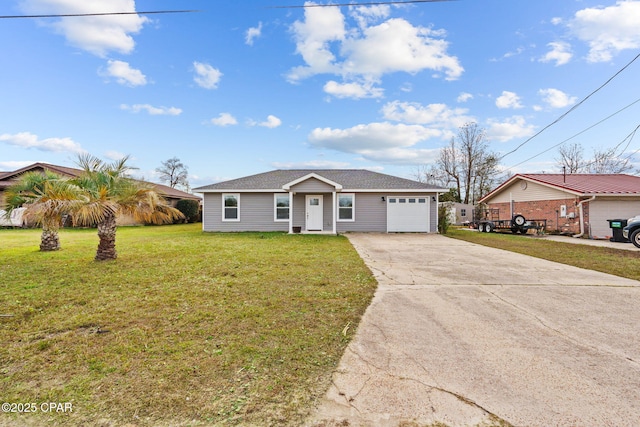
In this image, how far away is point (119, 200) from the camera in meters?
7.20

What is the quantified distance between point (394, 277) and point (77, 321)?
5110 millimetres

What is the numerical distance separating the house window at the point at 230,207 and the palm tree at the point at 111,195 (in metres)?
8.28

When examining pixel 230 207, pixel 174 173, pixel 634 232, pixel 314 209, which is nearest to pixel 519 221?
pixel 634 232

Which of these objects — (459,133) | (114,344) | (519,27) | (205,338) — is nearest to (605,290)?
(205,338)

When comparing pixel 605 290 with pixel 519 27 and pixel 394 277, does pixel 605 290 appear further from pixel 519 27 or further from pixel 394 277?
pixel 519 27

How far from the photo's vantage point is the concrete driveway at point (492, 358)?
6.38 feet

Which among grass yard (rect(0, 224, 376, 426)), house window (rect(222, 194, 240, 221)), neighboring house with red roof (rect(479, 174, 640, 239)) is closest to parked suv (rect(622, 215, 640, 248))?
neighboring house with red roof (rect(479, 174, 640, 239))

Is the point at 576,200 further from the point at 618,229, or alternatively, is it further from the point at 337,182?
the point at 337,182

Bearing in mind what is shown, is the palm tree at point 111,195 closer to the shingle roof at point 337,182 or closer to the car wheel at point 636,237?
the shingle roof at point 337,182

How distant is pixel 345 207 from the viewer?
1598cm

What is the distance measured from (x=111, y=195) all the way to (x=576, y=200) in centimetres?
2037

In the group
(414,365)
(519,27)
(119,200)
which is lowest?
(414,365)

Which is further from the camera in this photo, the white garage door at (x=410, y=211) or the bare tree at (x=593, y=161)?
the bare tree at (x=593, y=161)

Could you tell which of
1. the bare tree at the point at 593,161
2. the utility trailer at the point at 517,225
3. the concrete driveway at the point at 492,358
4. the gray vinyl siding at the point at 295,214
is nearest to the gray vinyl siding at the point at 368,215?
the gray vinyl siding at the point at 295,214
